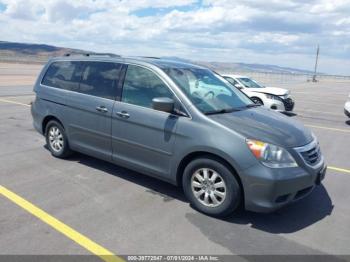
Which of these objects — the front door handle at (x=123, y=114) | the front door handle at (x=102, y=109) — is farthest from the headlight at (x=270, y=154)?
the front door handle at (x=102, y=109)

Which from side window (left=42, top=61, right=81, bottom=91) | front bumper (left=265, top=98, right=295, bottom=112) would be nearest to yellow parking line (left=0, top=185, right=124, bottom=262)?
side window (left=42, top=61, right=81, bottom=91)

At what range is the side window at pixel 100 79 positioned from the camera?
5.08m

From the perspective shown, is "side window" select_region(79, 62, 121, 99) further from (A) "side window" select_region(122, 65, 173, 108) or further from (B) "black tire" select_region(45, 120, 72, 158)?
(B) "black tire" select_region(45, 120, 72, 158)

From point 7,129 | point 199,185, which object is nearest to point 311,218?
point 199,185

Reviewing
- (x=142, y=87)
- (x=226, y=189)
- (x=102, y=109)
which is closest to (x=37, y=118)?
(x=102, y=109)

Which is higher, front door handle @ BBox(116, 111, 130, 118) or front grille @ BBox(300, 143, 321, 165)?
front door handle @ BBox(116, 111, 130, 118)

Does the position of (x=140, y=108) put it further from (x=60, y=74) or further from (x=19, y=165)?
(x=19, y=165)

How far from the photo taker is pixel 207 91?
4.77 meters

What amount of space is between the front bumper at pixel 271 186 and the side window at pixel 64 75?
319cm

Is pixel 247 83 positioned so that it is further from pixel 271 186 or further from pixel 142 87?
pixel 271 186

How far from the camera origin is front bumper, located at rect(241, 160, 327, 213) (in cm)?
374

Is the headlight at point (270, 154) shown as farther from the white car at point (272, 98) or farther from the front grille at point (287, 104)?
the front grille at point (287, 104)

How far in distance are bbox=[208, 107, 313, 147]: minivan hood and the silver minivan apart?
0.05 feet

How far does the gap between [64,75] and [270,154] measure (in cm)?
371
